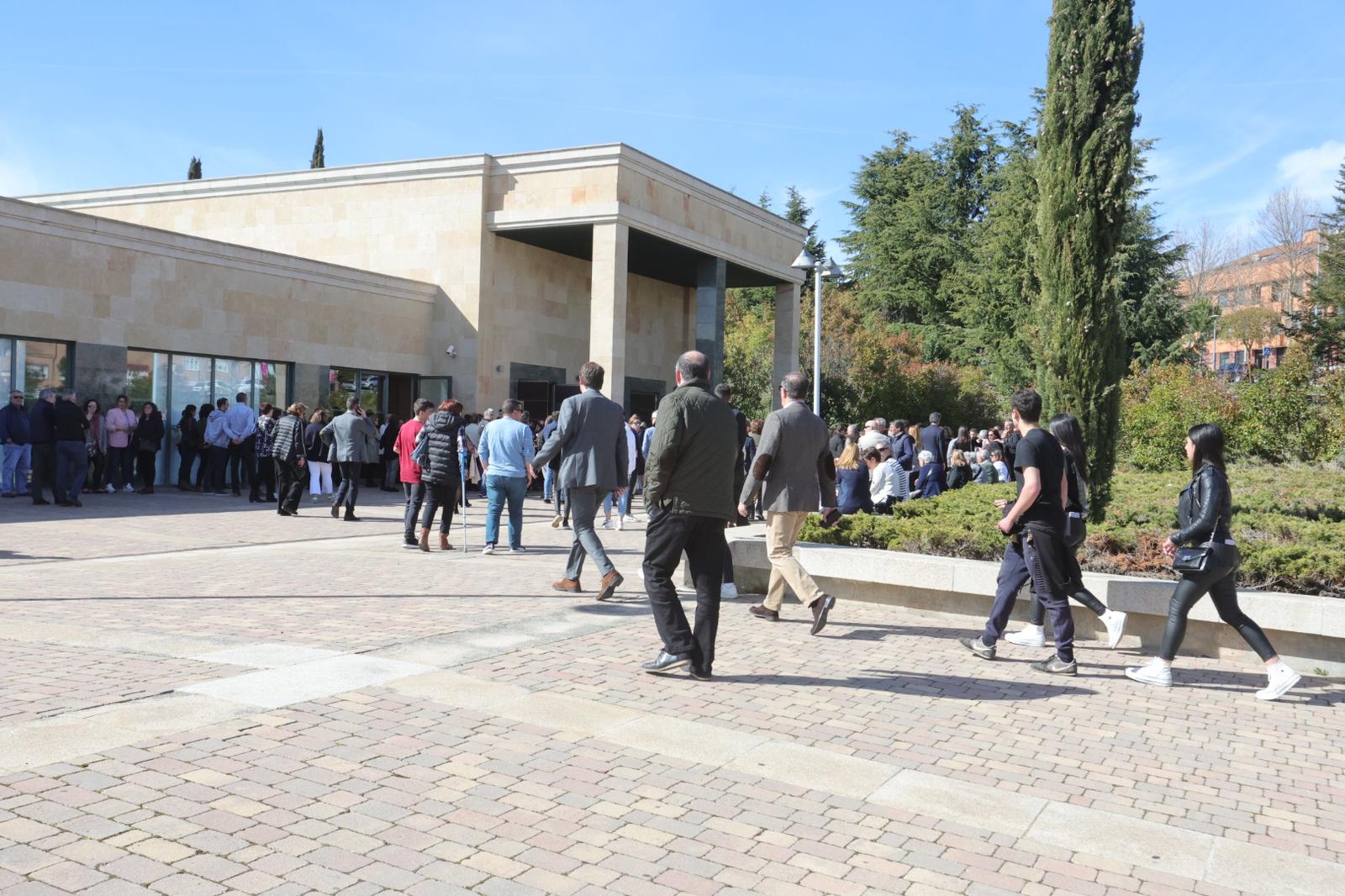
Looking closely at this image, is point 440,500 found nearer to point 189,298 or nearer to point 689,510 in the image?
point 689,510

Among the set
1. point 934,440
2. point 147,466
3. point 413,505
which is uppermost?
point 934,440

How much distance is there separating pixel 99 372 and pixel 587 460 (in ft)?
46.4

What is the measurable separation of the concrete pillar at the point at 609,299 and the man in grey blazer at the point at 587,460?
1576 centimetres

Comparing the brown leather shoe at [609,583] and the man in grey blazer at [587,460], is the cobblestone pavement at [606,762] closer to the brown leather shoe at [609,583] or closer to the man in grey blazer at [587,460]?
the brown leather shoe at [609,583]

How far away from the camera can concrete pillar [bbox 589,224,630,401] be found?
84.1 ft

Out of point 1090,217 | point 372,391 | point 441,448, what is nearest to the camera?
point 1090,217

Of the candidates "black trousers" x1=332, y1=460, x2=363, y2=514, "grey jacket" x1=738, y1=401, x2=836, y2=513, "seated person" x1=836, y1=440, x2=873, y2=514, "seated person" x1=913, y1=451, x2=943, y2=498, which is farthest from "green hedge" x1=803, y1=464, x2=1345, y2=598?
"black trousers" x1=332, y1=460, x2=363, y2=514

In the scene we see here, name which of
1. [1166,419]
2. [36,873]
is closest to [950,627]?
[36,873]

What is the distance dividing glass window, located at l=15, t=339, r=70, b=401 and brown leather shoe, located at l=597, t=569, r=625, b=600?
1396 centimetres

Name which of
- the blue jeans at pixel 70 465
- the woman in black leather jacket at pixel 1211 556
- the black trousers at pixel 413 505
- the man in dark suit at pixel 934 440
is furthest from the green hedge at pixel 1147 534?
the blue jeans at pixel 70 465

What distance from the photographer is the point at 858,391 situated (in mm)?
38375

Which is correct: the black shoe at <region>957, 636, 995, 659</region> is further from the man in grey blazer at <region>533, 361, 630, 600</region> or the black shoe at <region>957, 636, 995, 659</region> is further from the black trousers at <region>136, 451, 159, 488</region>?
the black trousers at <region>136, 451, 159, 488</region>

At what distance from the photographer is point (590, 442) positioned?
963cm

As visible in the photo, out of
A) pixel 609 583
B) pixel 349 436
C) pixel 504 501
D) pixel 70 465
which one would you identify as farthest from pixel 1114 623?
pixel 70 465
